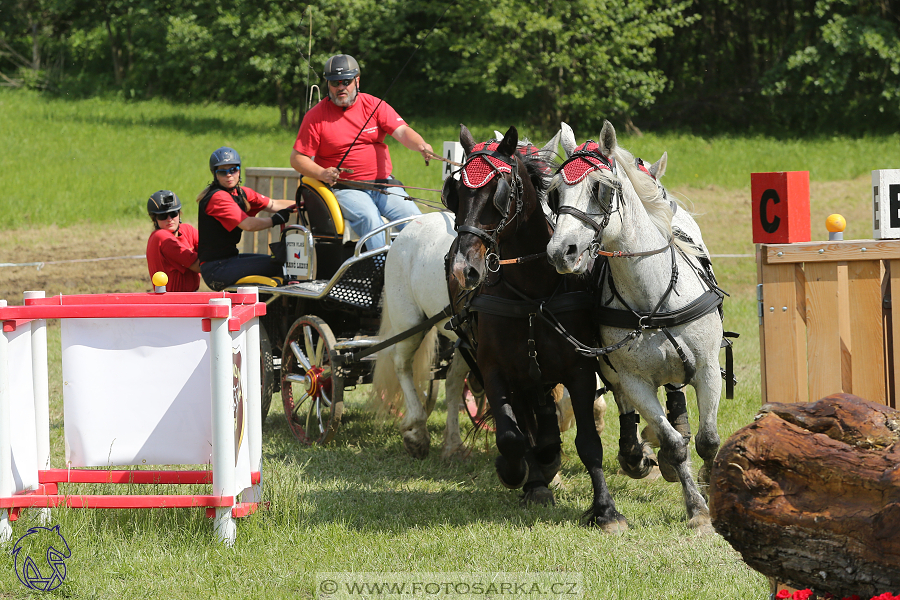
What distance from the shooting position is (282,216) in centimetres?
674

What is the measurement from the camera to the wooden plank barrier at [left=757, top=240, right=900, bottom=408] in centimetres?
466

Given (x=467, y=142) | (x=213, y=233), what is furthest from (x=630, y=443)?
(x=213, y=233)

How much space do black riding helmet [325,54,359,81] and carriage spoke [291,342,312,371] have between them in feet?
6.19

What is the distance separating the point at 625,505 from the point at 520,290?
50.2 inches

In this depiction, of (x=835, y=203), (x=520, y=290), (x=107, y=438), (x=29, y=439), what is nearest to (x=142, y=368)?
(x=107, y=438)

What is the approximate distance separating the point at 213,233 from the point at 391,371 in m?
1.62

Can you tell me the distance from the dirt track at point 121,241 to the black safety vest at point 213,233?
485cm

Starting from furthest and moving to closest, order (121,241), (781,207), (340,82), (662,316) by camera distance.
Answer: (121,241) → (340,82) → (781,207) → (662,316)

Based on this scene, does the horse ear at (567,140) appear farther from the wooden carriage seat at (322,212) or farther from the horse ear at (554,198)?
the wooden carriage seat at (322,212)

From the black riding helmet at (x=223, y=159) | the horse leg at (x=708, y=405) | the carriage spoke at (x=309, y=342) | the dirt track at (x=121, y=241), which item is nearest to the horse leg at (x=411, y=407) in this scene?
the carriage spoke at (x=309, y=342)

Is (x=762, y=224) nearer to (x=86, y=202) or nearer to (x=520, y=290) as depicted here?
(x=520, y=290)

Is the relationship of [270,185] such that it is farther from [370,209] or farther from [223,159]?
[370,209]

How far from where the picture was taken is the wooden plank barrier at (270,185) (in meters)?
8.47

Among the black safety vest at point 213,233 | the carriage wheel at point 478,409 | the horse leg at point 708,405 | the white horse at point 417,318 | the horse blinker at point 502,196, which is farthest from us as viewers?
the black safety vest at point 213,233
